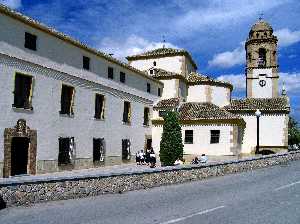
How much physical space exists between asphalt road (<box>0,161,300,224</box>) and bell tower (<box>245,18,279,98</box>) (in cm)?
3169

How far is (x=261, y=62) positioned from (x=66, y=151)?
31.6 m

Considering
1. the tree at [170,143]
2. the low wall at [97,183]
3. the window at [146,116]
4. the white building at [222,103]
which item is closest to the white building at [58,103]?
the window at [146,116]

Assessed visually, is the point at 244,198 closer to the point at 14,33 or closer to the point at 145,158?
the point at 14,33

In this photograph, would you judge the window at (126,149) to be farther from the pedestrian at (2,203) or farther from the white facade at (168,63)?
the pedestrian at (2,203)

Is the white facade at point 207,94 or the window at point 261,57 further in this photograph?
the window at point 261,57

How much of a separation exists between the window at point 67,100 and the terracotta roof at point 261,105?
2162 centimetres

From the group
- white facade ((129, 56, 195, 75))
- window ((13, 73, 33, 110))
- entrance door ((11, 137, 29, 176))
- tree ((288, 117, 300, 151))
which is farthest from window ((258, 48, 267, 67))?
entrance door ((11, 137, 29, 176))

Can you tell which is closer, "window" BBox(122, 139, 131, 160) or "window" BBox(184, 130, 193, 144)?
"window" BBox(122, 139, 131, 160)

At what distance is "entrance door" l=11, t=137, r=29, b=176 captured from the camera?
20703mm

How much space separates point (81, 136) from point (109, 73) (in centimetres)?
609

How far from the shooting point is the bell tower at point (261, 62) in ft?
154

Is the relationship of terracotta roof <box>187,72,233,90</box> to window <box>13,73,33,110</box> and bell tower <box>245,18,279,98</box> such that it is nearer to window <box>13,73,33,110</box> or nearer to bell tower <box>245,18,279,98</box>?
bell tower <box>245,18,279,98</box>

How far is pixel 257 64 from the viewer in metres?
47.7

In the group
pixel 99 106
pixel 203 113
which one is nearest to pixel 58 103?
pixel 99 106
